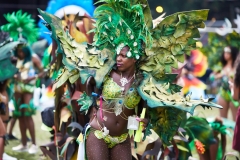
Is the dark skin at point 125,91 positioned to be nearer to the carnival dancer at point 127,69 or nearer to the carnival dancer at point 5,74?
the carnival dancer at point 127,69

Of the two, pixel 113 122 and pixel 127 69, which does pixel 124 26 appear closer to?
pixel 127 69

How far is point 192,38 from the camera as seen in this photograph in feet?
17.7

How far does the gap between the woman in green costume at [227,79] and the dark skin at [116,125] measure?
3.46 metres

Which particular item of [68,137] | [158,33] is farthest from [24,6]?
[158,33]

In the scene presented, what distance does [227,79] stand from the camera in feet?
29.8

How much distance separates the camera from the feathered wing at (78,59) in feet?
17.1

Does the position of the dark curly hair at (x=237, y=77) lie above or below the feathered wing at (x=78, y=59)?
below

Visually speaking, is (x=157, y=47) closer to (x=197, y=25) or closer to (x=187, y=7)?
(x=197, y=25)

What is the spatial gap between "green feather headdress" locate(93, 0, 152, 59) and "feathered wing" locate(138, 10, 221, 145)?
0.22m

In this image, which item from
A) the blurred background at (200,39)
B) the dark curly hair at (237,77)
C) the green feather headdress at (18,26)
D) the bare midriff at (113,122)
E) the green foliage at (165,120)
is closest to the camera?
the bare midriff at (113,122)

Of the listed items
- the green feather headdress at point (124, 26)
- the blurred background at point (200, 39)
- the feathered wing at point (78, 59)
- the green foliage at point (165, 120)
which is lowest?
the blurred background at point (200, 39)

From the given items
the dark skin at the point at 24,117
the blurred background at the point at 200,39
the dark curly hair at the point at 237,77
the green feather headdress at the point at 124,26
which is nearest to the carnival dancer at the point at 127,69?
the green feather headdress at the point at 124,26

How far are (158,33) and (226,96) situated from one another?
3695 mm

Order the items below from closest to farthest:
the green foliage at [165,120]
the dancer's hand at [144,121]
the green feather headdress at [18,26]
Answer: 1. the dancer's hand at [144,121]
2. the green foliage at [165,120]
3. the green feather headdress at [18,26]
